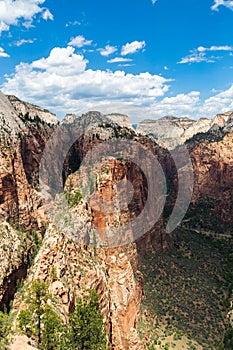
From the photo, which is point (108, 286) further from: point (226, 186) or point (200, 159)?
point (200, 159)

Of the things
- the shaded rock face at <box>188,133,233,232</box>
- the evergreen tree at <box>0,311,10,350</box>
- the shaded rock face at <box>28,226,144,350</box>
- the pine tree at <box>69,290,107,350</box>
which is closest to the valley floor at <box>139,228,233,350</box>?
the shaded rock face at <box>28,226,144,350</box>

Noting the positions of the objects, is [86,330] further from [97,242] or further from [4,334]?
[97,242]

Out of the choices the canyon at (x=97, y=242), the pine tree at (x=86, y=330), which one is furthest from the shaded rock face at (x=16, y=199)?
the pine tree at (x=86, y=330)

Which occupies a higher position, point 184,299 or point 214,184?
point 214,184

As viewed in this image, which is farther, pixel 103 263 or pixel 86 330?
pixel 103 263

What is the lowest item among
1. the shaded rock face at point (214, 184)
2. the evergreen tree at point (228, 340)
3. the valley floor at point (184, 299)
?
the evergreen tree at point (228, 340)

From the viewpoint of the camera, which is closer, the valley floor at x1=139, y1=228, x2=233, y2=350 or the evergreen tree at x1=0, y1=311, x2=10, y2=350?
the evergreen tree at x1=0, y1=311, x2=10, y2=350

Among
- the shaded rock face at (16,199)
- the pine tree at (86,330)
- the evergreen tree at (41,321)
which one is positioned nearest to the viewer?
the evergreen tree at (41,321)

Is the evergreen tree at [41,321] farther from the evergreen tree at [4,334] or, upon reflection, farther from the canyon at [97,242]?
the evergreen tree at [4,334]

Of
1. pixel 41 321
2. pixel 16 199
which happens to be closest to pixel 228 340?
pixel 41 321

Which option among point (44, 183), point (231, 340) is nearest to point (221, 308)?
point (231, 340)

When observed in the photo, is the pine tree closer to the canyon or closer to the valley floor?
the canyon
